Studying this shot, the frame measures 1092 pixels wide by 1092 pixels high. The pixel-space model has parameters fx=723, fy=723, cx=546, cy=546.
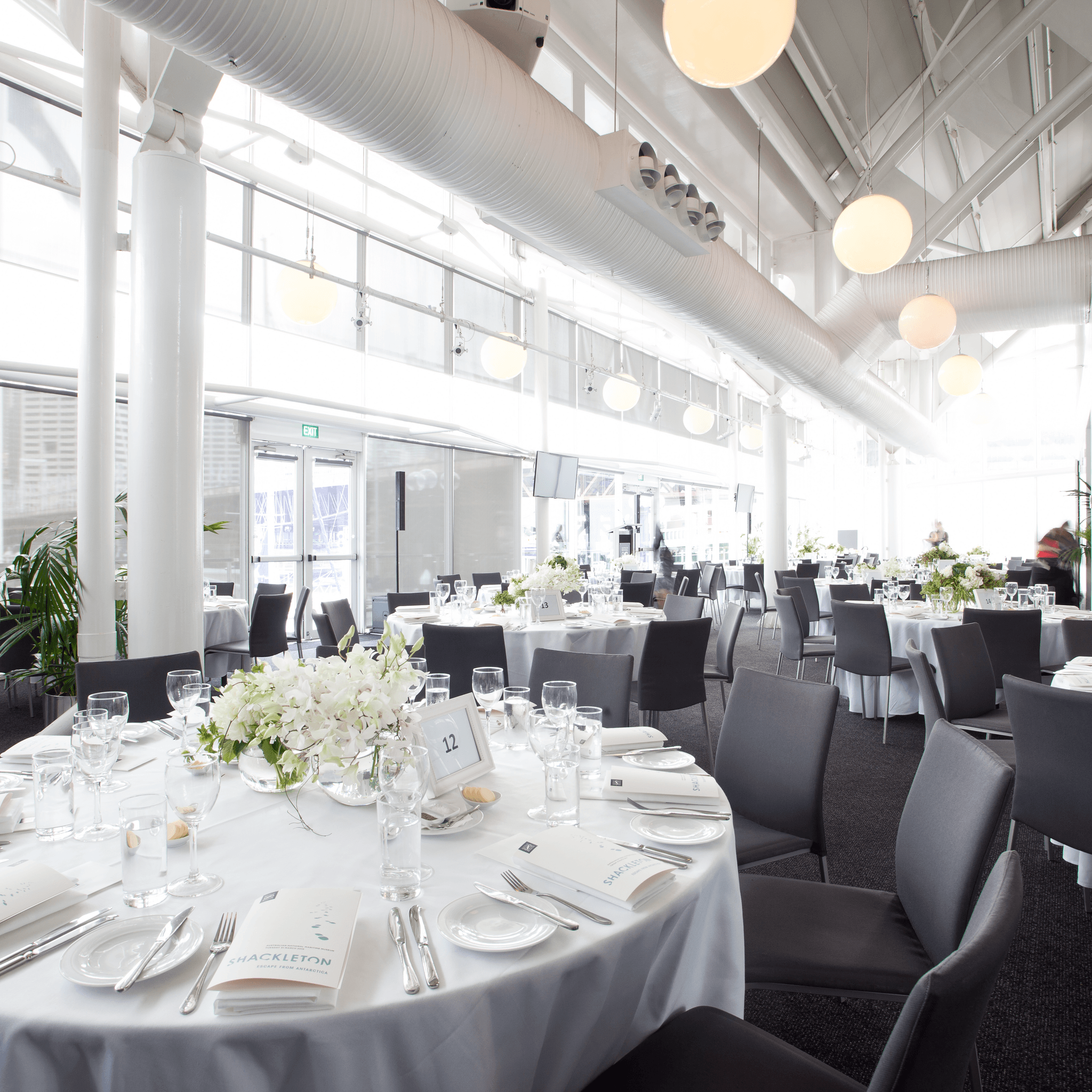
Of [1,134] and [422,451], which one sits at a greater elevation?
[1,134]

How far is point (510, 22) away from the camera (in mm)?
4207

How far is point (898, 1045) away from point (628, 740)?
1379 millimetres

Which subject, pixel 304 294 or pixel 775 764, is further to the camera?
pixel 304 294

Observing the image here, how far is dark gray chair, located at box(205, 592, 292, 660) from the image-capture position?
5727mm

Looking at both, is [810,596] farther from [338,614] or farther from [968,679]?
[338,614]

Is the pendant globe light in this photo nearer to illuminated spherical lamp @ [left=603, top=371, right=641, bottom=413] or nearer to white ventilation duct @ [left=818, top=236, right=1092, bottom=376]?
white ventilation duct @ [left=818, top=236, right=1092, bottom=376]

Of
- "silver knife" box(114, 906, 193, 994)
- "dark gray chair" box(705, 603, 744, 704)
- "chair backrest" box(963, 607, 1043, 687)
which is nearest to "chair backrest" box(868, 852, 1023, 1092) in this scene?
"silver knife" box(114, 906, 193, 994)

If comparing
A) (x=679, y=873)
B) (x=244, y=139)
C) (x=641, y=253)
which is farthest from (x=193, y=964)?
(x=244, y=139)

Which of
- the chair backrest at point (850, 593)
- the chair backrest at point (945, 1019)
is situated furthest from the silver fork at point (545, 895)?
the chair backrest at point (850, 593)

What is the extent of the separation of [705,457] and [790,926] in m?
16.0

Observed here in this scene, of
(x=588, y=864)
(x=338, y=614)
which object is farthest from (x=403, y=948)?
(x=338, y=614)

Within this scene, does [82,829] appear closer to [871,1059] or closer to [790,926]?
[790,926]

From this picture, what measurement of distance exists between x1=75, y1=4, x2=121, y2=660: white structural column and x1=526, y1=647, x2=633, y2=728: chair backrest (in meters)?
3.02

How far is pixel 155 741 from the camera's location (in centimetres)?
222
